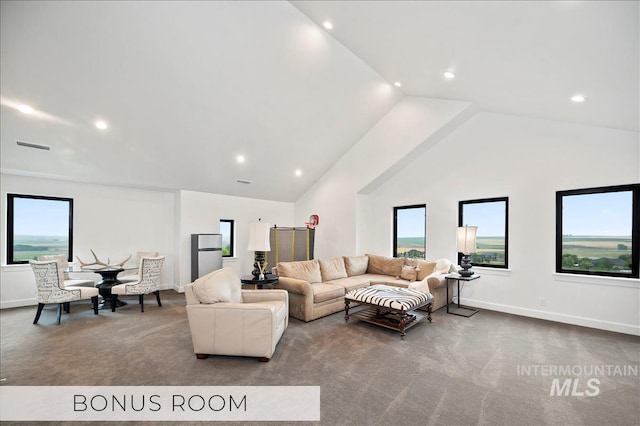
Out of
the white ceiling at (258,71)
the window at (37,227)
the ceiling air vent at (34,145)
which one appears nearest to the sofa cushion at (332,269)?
the white ceiling at (258,71)

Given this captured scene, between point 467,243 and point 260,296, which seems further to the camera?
point 467,243

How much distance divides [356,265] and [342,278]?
521 millimetres

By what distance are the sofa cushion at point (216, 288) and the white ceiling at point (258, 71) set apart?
268 cm

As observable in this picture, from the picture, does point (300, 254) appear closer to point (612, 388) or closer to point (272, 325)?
point (272, 325)

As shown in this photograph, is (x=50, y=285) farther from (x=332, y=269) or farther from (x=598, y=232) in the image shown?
(x=598, y=232)

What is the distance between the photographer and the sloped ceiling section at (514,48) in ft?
6.91

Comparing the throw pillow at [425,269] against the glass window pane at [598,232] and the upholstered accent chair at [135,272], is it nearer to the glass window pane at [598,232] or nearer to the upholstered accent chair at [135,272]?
the glass window pane at [598,232]

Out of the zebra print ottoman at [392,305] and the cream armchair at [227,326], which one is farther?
the zebra print ottoman at [392,305]

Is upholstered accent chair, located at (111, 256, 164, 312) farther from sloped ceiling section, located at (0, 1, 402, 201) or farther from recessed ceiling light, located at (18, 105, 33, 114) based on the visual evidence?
recessed ceiling light, located at (18, 105, 33, 114)

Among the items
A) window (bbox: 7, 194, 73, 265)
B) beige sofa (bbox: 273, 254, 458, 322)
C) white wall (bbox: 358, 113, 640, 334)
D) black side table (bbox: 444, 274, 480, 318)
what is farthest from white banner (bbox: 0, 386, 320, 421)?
white wall (bbox: 358, 113, 640, 334)

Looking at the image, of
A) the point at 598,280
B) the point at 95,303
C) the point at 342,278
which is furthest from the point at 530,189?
the point at 95,303

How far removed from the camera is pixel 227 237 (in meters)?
7.60

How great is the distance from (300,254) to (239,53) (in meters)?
4.59

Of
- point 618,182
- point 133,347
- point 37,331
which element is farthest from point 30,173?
point 618,182
